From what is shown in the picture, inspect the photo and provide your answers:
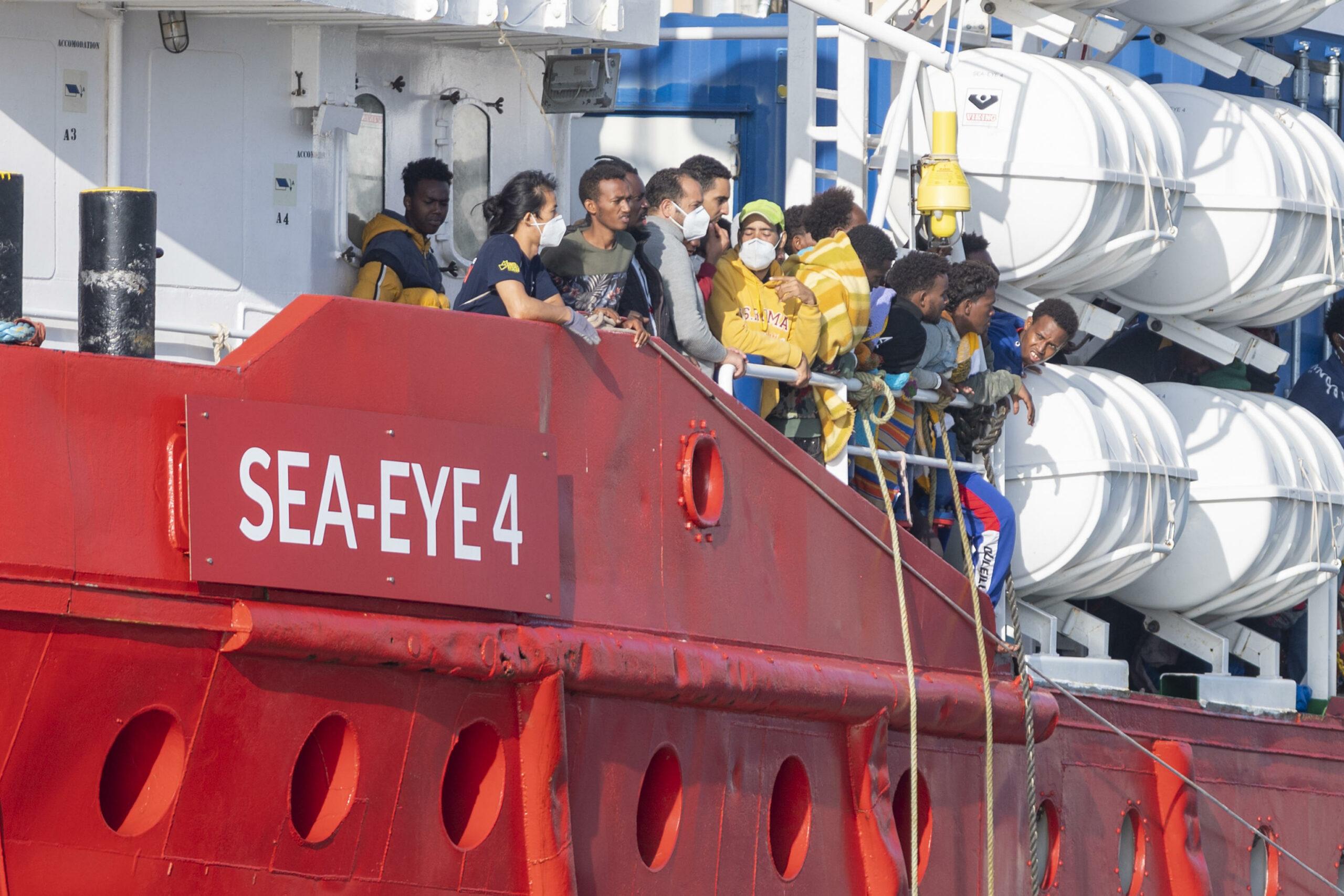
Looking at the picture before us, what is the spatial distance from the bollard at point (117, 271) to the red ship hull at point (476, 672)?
0.93ft

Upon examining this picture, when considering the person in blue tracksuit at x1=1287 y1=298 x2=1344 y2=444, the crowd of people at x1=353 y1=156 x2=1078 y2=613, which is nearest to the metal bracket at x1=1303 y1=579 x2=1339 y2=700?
the person in blue tracksuit at x1=1287 y1=298 x2=1344 y2=444

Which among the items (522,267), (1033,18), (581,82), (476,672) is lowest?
(476,672)

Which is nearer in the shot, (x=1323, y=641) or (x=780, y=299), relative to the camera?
(x=780, y=299)

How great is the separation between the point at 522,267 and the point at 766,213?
160 cm

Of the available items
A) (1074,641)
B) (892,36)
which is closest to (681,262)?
(892,36)

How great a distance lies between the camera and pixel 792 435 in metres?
7.53

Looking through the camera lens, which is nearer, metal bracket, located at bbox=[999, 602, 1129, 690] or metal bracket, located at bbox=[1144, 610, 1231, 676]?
metal bracket, located at bbox=[999, 602, 1129, 690]

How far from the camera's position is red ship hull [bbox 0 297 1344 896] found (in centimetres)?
475

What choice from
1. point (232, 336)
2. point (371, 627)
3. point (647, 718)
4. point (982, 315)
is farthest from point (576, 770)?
point (982, 315)

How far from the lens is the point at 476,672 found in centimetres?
536

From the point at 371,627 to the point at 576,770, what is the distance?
0.87m

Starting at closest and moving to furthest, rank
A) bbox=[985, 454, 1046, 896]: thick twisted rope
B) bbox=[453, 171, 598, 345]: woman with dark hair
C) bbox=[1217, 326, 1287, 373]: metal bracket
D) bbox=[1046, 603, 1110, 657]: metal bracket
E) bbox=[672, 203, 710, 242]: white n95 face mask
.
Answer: bbox=[453, 171, 598, 345]: woman with dark hair
bbox=[672, 203, 710, 242]: white n95 face mask
bbox=[985, 454, 1046, 896]: thick twisted rope
bbox=[1046, 603, 1110, 657]: metal bracket
bbox=[1217, 326, 1287, 373]: metal bracket

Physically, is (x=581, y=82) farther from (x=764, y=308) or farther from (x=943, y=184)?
(x=943, y=184)

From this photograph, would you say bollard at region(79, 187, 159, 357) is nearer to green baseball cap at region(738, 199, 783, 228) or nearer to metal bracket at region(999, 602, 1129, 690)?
green baseball cap at region(738, 199, 783, 228)
